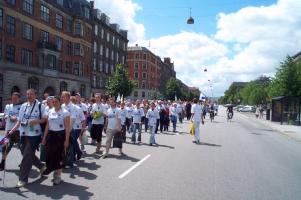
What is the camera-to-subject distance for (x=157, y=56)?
120 meters

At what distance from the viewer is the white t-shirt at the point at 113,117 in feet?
37.9

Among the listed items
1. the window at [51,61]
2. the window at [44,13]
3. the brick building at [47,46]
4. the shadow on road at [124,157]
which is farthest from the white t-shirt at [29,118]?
the window at [44,13]

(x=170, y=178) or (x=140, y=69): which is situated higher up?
(x=140, y=69)

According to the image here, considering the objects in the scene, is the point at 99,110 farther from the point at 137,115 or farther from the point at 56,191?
the point at 56,191

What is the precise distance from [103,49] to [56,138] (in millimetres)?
61461

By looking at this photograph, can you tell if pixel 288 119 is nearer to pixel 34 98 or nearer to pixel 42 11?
pixel 42 11

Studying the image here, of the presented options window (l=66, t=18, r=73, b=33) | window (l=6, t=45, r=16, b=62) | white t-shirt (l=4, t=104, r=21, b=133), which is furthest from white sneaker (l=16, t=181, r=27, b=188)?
window (l=66, t=18, r=73, b=33)

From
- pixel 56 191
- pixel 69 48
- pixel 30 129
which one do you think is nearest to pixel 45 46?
pixel 69 48

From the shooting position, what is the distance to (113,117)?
1165cm

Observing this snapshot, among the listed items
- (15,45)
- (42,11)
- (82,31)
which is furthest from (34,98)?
(82,31)

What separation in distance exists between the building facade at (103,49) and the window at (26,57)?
2059 cm

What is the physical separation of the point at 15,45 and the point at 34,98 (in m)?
32.2

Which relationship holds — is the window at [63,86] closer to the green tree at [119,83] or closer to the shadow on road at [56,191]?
the green tree at [119,83]

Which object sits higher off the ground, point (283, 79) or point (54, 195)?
point (283, 79)
